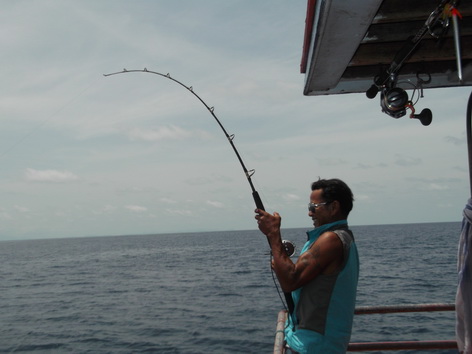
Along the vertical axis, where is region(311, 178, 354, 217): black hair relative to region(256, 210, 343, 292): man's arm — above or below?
above

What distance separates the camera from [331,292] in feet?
8.93

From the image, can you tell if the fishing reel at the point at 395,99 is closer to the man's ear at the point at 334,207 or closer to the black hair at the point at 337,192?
the black hair at the point at 337,192

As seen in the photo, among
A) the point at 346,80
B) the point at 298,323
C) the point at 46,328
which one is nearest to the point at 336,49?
the point at 346,80

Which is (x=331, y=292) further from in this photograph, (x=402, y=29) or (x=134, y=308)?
(x=134, y=308)

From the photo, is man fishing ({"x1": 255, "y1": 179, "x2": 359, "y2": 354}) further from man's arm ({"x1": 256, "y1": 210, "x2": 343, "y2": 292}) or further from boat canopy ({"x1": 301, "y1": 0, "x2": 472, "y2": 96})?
boat canopy ({"x1": 301, "y1": 0, "x2": 472, "y2": 96})

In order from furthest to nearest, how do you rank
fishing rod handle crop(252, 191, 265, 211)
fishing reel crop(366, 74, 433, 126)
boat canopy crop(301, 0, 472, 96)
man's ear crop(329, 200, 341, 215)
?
fishing reel crop(366, 74, 433, 126), fishing rod handle crop(252, 191, 265, 211), man's ear crop(329, 200, 341, 215), boat canopy crop(301, 0, 472, 96)

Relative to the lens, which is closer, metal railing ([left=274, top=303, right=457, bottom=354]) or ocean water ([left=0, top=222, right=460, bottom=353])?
metal railing ([left=274, top=303, right=457, bottom=354])

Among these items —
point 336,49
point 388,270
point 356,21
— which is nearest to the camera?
point 356,21

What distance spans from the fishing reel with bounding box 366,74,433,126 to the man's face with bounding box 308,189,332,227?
1645 mm

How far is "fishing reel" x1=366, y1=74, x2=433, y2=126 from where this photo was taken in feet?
13.6

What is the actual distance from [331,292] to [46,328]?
20.1 m

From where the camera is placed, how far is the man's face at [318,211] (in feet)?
9.78

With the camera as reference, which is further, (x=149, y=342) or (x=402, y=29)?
(x=149, y=342)

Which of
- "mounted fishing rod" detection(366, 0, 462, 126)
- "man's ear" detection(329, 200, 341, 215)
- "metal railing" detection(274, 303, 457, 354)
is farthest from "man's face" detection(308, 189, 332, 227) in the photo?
"mounted fishing rod" detection(366, 0, 462, 126)
